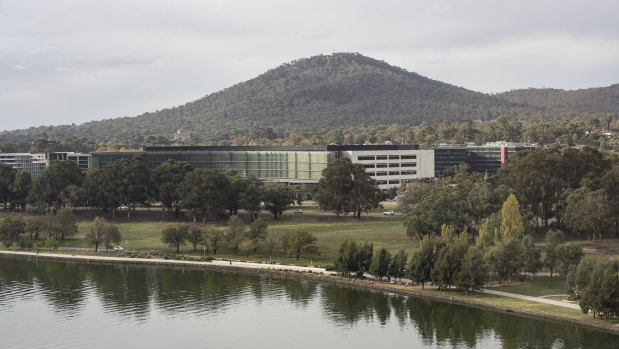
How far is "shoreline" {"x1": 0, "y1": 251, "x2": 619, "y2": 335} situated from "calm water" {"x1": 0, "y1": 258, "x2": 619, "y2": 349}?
917 millimetres

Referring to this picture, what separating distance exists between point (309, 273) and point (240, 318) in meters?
17.3

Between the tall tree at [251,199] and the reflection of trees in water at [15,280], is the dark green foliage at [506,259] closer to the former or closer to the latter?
the reflection of trees in water at [15,280]

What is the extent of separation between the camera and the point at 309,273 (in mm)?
81688

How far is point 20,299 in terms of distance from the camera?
2901 inches

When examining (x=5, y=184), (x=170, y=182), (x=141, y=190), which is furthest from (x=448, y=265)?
(x=5, y=184)

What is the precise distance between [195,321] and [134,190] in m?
65.3

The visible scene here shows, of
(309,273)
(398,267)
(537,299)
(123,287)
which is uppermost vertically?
(398,267)

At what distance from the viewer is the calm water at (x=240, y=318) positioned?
58812 millimetres

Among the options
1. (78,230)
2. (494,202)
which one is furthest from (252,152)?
(494,202)

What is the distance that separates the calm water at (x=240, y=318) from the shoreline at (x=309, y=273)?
917 millimetres

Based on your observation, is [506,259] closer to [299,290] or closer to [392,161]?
[299,290]

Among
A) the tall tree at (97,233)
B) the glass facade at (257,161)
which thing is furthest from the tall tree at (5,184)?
the tall tree at (97,233)

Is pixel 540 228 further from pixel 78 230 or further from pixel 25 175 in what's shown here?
pixel 25 175

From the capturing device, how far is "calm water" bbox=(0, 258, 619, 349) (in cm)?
5881
